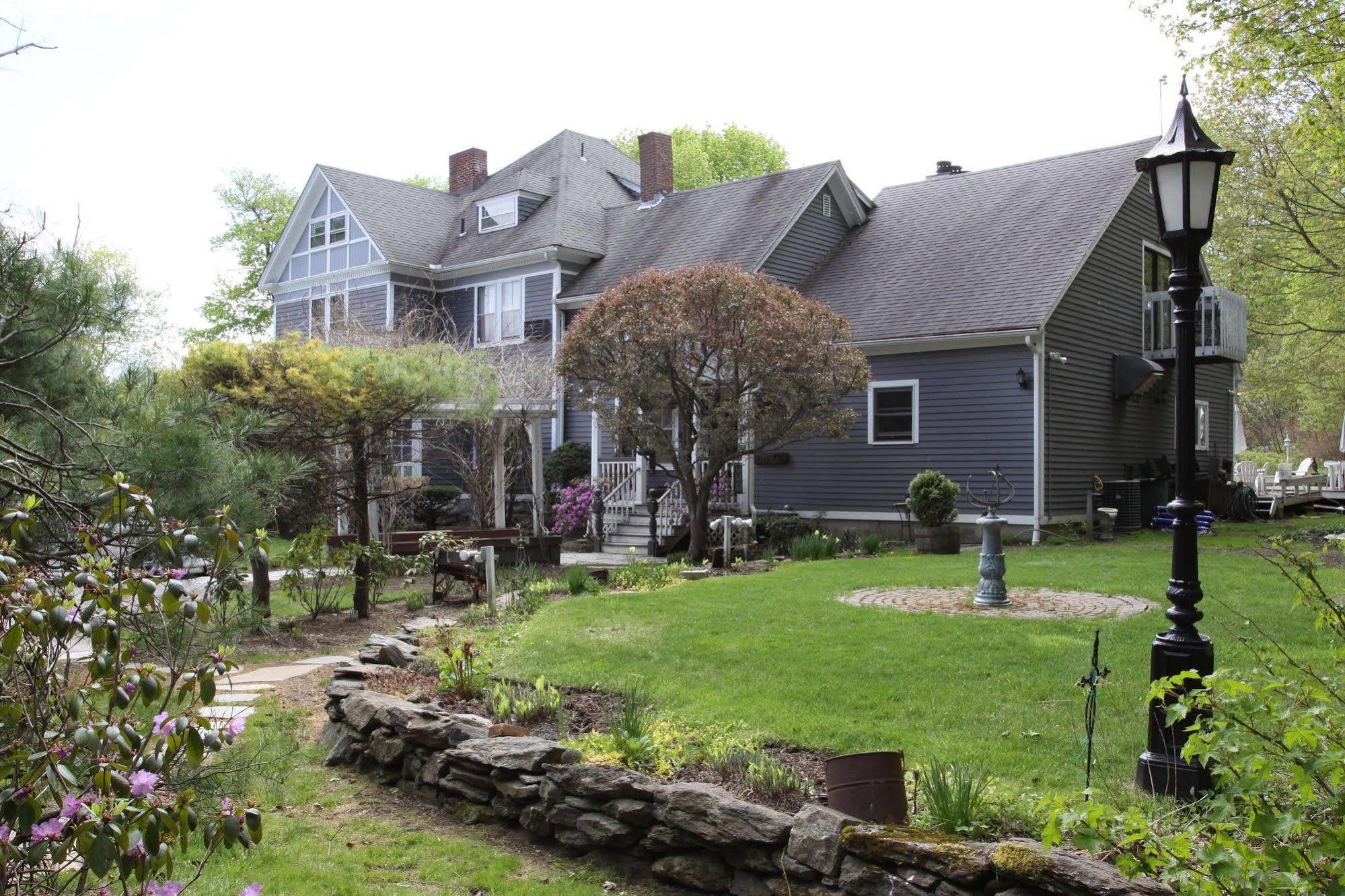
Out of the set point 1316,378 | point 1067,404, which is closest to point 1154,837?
point 1067,404

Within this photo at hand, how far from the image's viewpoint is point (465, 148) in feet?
94.4

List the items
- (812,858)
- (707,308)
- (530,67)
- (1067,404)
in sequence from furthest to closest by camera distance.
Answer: (1067,404) < (707,308) < (530,67) < (812,858)

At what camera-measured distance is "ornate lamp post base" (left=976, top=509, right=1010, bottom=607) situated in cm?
943

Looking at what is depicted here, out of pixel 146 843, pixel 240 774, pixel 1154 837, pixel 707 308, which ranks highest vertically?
pixel 707 308

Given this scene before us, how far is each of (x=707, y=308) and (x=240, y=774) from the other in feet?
36.0

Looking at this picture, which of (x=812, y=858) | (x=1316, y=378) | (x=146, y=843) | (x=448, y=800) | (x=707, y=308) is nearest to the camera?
(x=146, y=843)

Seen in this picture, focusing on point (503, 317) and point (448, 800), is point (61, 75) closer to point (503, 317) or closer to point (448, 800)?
point (448, 800)

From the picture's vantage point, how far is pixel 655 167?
24.4 metres

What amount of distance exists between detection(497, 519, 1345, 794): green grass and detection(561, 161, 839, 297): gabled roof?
10042 millimetres

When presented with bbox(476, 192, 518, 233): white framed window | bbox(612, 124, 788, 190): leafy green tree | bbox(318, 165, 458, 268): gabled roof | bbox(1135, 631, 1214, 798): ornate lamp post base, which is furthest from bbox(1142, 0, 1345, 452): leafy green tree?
bbox(612, 124, 788, 190): leafy green tree

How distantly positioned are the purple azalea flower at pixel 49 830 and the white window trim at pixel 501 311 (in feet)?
64.6

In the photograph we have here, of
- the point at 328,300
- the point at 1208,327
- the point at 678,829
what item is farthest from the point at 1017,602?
the point at 328,300

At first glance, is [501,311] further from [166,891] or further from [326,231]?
[166,891]

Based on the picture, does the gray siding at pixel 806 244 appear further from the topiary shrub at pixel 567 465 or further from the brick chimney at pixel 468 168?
the brick chimney at pixel 468 168
